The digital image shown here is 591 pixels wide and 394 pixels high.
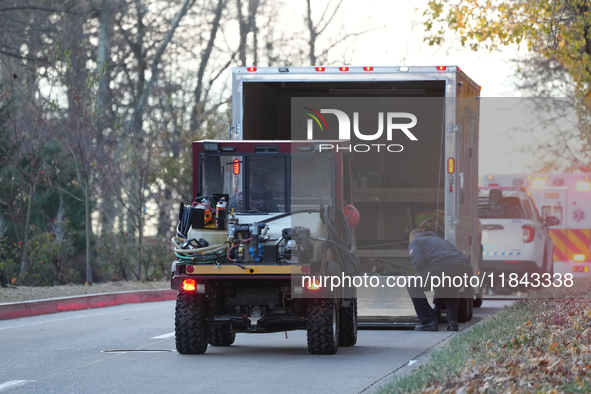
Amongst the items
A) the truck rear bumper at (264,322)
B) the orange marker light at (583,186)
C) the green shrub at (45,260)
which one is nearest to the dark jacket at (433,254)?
the truck rear bumper at (264,322)

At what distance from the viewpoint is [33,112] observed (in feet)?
79.3

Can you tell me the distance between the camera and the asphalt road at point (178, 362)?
27.5 ft

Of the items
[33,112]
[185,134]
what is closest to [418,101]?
[33,112]

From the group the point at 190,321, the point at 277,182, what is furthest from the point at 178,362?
the point at 277,182

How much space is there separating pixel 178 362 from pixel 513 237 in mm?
11508

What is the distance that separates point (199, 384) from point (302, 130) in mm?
7788

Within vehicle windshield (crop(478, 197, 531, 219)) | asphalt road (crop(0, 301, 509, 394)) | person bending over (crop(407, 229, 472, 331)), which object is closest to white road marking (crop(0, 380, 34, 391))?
asphalt road (crop(0, 301, 509, 394))

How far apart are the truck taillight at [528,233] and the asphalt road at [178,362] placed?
5404mm

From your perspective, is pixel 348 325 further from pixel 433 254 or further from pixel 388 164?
pixel 388 164

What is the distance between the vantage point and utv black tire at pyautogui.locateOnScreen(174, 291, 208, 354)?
10398 millimetres

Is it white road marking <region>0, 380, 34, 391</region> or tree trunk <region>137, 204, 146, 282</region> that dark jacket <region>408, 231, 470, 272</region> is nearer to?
white road marking <region>0, 380, 34, 391</region>

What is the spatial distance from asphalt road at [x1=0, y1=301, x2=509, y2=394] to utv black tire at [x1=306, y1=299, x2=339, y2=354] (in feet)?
0.38

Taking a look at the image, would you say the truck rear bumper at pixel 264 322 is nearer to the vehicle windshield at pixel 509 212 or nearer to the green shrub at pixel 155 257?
the vehicle windshield at pixel 509 212

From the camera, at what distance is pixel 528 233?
19984 millimetres
